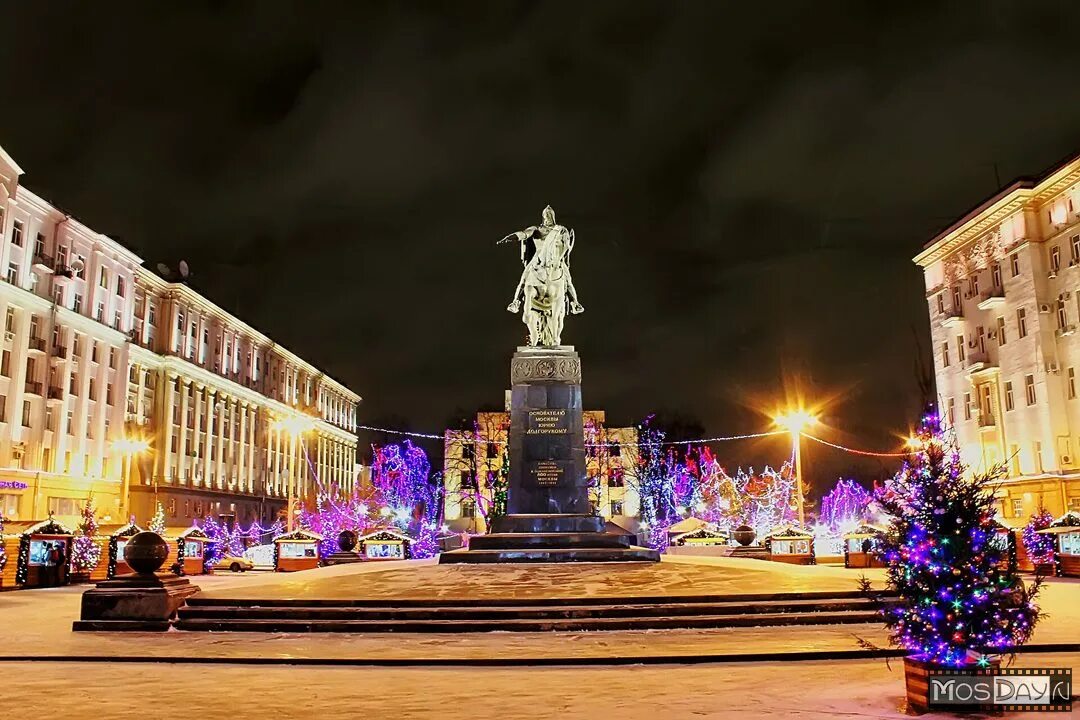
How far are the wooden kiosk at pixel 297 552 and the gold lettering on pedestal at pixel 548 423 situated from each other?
11271 mm

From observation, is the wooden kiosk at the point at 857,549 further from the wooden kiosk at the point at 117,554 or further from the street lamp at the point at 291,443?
the wooden kiosk at the point at 117,554

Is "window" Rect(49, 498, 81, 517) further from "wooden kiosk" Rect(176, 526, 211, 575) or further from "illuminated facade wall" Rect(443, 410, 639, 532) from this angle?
"illuminated facade wall" Rect(443, 410, 639, 532)

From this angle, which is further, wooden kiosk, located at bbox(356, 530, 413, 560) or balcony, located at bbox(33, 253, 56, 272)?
balcony, located at bbox(33, 253, 56, 272)

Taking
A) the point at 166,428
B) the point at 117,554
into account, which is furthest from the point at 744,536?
the point at 166,428

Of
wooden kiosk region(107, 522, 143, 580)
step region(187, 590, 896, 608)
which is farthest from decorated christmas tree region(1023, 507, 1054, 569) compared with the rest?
wooden kiosk region(107, 522, 143, 580)

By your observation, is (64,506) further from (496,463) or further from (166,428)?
(496,463)

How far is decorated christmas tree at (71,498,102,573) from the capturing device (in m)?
26.7

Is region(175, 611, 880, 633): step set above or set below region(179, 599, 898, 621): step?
below

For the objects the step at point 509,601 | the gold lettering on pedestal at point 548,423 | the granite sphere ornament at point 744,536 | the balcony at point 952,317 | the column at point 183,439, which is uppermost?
the balcony at point 952,317

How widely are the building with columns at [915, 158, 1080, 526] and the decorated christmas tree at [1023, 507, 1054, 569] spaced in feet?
38.2

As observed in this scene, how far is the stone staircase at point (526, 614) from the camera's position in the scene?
1258 centimetres

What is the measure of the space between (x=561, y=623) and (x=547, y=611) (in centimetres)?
38

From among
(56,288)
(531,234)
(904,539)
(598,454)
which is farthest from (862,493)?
(904,539)

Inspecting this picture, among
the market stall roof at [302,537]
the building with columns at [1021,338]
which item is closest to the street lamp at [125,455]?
the market stall roof at [302,537]
